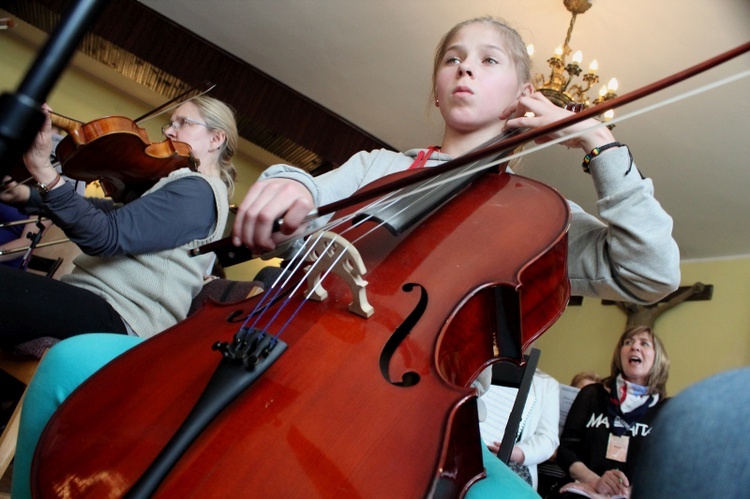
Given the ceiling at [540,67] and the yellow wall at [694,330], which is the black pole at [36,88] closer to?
the ceiling at [540,67]

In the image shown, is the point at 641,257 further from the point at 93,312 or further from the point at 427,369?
the point at 93,312

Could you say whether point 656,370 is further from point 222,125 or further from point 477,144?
point 222,125

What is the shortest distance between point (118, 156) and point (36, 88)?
1.38m

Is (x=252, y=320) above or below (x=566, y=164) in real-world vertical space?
below

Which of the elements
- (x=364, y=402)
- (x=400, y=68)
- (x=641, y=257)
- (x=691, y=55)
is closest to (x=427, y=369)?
(x=364, y=402)

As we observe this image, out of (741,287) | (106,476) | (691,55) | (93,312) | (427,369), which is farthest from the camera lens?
(741,287)

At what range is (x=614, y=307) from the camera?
490 centimetres

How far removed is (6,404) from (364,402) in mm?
2053

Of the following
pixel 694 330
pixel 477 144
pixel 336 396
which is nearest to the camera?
pixel 336 396

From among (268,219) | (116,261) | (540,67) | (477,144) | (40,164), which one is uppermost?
(540,67)

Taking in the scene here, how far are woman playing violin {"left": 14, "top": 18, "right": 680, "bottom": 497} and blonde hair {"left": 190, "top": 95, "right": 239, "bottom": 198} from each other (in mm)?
781

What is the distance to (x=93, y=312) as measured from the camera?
1.12m

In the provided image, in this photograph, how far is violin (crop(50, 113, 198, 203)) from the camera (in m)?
1.49

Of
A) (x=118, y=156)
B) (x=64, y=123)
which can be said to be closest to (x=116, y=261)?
(x=118, y=156)
